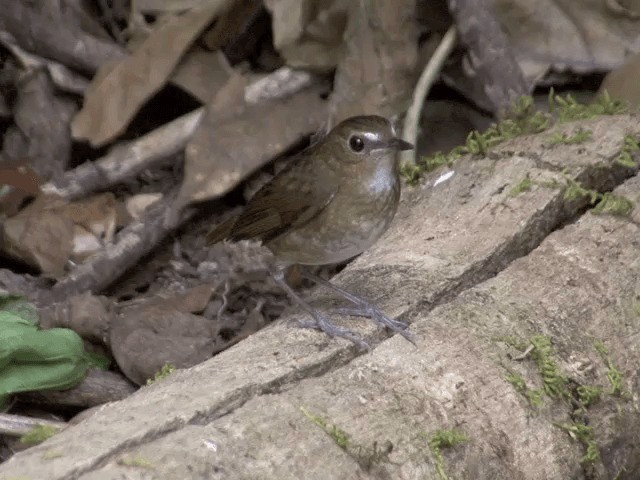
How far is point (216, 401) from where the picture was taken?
224 cm

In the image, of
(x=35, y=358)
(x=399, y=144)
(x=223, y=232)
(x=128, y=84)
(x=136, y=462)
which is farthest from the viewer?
(x=128, y=84)

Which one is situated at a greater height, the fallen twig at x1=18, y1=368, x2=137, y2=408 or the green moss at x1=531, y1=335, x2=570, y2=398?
the green moss at x1=531, y1=335, x2=570, y2=398

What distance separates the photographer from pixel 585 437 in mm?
2617

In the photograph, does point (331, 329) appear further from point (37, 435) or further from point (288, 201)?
point (37, 435)

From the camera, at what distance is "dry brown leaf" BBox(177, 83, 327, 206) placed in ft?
13.8

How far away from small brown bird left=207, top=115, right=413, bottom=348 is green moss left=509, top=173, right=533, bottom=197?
44 centimetres

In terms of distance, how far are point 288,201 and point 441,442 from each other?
1027 millimetres

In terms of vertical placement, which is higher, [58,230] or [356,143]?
[356,143]

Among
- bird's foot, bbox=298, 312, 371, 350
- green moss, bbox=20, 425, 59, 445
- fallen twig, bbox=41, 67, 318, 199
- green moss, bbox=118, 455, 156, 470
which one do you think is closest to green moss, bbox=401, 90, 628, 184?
fallen twig, bbox=41, 67, 318, 199

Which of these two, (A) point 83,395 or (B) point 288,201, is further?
(A) point 83,395

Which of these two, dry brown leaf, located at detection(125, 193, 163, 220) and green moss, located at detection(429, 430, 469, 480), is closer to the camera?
green moss, located at detection(429, 430, 469, 480)

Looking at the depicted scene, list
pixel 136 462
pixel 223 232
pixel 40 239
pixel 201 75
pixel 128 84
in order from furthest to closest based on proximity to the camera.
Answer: pixel 201 75 < pixel 128 84 < pixel 40 239 < pixel 223 232 < pixel 136 462

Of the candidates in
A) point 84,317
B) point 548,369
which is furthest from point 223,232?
point 548,369

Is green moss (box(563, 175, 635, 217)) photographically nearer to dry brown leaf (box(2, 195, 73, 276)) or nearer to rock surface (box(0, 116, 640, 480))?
rock surface (box(0, 116, 640, 480))
